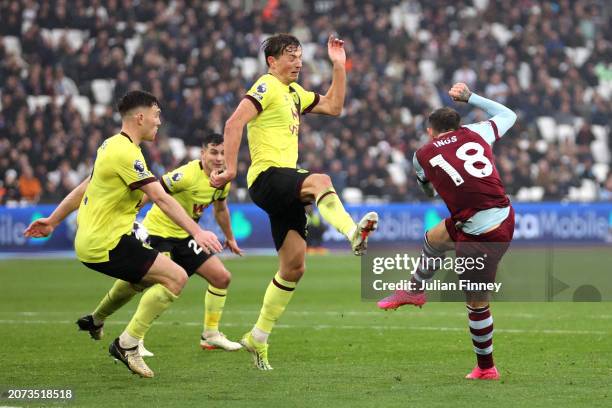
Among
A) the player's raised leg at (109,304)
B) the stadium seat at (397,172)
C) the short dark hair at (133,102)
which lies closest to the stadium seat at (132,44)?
the stadium seat at (397,172)

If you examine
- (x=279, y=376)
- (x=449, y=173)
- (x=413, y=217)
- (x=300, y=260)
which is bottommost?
(x=413, y=217)

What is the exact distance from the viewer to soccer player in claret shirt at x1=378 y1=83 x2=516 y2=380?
838 cm

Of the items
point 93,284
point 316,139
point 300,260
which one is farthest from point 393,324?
point 316,139

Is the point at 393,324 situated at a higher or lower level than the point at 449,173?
lower

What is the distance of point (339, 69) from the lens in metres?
9.59

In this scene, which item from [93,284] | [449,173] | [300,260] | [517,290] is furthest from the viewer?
[93,284]

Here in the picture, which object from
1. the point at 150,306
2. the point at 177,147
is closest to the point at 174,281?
the point at 150,306

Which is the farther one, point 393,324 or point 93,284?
point 93,284

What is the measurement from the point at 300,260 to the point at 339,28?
22892 millimetres

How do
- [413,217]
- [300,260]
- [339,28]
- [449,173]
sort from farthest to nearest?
[339,28], [413,217], [300,260], [449,173]

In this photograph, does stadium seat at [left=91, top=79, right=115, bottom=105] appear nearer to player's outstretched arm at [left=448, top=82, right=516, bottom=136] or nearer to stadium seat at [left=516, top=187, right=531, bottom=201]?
stadium seat at [left=516, top=187, right=531, bottom=201]

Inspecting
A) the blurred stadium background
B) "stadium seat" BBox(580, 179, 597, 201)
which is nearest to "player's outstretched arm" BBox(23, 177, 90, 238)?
the blurred stadium background

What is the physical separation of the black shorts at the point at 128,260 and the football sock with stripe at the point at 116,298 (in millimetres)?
1011

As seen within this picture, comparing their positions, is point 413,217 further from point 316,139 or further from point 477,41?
point 477,41
